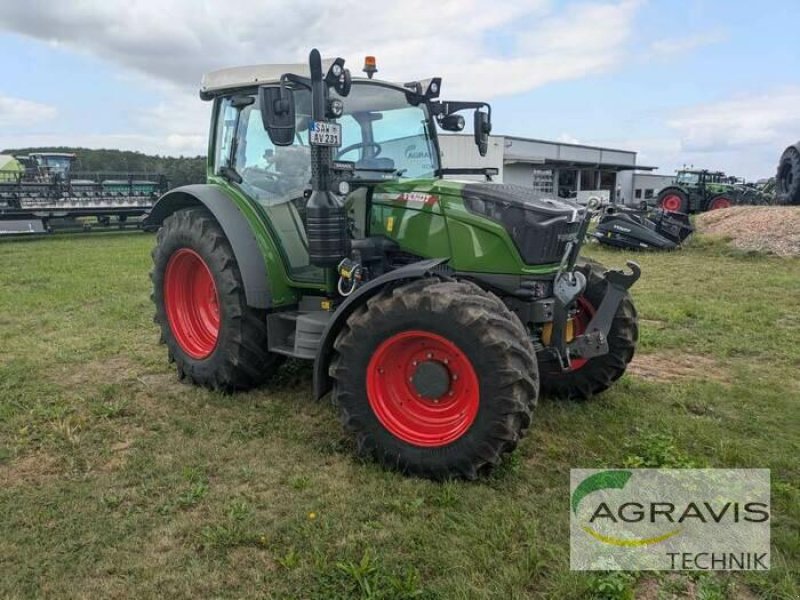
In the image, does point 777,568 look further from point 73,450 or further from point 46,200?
point 46,200

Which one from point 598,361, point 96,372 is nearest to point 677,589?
point 598,361

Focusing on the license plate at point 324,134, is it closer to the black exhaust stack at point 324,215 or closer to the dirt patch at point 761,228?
the black exhaust stack at point 324,215

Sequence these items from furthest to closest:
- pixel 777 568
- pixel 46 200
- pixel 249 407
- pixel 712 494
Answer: pixel 46 200 < pixel 249 407 < pixel 712 494 < pixel 777 568

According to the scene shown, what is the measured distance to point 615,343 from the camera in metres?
4.65

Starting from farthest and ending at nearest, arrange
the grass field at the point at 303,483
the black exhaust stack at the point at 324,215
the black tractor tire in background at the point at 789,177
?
1. the black tractor tire in background at the point at 789,177
2. the black exhaust stack at the point at 324,215
3. the grass field at the point at 303,483

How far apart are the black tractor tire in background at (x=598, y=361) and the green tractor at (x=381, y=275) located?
0.05 feet

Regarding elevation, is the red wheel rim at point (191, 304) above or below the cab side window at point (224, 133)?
below

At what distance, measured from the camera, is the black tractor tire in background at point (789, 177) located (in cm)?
1683

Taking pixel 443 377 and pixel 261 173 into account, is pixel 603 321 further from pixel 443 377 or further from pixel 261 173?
pixel 261 173

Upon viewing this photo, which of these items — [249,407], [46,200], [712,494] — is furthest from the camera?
[46,200]

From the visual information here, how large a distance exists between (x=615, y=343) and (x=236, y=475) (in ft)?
9.01

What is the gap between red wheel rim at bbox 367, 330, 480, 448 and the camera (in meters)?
3.50

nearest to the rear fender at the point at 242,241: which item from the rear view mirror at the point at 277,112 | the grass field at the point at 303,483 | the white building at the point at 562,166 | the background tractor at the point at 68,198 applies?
the grass field at the point at 303,483

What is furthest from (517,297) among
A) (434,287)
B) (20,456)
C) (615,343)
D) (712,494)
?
(20,456)
